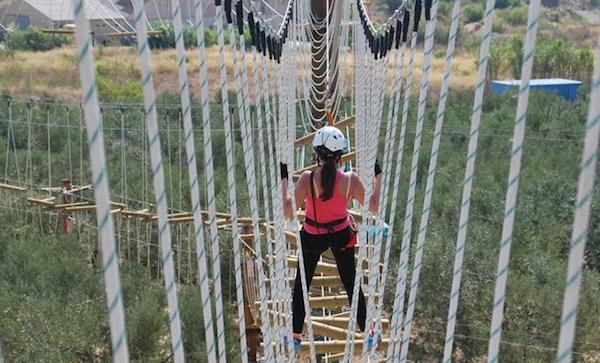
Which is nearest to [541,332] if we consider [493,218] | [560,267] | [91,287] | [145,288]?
[560,267]

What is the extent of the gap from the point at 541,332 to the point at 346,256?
2.79m

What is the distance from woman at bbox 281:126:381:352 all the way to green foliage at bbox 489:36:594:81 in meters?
14.6

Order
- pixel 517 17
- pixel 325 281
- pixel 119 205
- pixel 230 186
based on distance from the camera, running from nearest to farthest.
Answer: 1. pixel 230 186
2. pixel 325 281
3. pixel 119 205
4. pixel 517 17

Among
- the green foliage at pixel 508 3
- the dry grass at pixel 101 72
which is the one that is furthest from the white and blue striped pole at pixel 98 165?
the green foliage at pixel 508 3

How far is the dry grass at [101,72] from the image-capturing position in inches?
602

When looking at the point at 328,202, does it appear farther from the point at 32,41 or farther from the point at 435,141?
the point at 32,41

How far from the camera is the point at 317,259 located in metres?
2.33

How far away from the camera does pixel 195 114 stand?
10508 millimetres

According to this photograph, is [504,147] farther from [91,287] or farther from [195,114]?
[91,287]

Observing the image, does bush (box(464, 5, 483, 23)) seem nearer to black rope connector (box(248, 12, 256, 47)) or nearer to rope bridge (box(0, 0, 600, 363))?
rope bridge (box(0, 0, 600, 363))

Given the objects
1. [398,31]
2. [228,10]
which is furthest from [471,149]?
[398,31]

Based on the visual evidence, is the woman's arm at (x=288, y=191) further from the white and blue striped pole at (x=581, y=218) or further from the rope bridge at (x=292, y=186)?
the white and blue striped pole at (x=581, y=218)

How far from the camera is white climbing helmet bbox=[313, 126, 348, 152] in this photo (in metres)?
2.00

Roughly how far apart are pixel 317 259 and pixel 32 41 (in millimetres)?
18535
